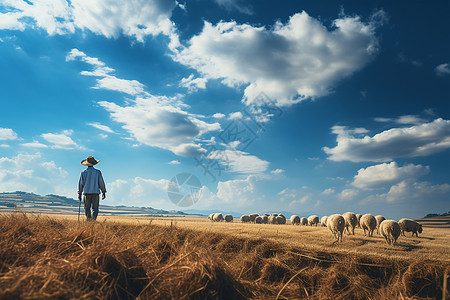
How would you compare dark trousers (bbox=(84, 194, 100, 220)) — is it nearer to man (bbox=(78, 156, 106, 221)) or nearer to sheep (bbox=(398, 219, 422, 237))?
man (bbox=(78, 156, 106, 221))

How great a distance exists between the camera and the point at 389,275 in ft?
22.4

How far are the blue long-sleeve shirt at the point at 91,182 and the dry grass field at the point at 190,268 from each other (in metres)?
3.99

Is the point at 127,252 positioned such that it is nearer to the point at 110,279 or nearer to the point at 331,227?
the point at 110,279

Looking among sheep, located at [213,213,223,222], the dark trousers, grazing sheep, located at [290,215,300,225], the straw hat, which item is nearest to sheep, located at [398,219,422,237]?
the dark trousers

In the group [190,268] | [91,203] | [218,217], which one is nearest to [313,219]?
[218,217]

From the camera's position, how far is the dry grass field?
3215 mm

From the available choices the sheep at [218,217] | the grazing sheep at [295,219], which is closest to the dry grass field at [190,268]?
the grazing sheep at [295,219]

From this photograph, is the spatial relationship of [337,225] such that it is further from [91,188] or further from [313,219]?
[313,219]

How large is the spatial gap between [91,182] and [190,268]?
9719 millimetres

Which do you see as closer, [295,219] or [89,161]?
[89,161]

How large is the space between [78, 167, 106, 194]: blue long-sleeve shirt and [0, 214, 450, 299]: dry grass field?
3989 mm

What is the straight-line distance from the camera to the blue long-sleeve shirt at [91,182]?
11516mm

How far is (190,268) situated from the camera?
12.3ft

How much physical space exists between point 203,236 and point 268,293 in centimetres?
376
